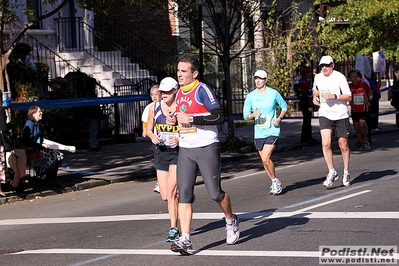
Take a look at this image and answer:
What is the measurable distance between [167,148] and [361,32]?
823 inches

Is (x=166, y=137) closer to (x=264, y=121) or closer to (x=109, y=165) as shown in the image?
(x=264, y=121)

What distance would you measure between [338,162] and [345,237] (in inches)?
302

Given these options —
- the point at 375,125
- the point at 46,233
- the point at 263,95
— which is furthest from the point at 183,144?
the point at 375,125

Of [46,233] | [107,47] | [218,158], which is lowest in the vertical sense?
[46,233]

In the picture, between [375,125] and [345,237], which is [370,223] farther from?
[375,125]

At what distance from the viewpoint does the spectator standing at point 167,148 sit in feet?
28.8

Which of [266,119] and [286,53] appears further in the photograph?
[286,53]

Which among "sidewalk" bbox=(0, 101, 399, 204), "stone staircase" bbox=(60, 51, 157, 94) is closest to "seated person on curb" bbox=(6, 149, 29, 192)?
"sidewalk" bbox=(0, 101, 399, 204)

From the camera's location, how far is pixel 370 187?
11.8 m

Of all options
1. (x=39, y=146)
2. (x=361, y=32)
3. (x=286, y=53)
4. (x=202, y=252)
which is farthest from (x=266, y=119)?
(x=361, y=32)

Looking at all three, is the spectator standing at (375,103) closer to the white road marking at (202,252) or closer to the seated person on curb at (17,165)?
the seated person on curb at (17,165)

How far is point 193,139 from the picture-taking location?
26.8ft

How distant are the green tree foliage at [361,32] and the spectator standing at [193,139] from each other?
20284 mm

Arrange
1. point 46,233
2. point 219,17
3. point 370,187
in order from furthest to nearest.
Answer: point 219,17 → point 370,187 → point 46,233
